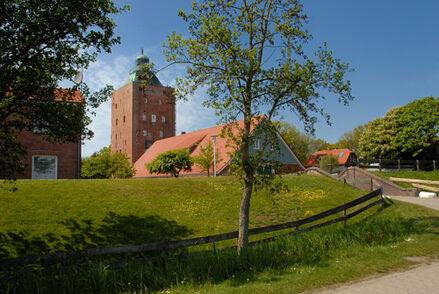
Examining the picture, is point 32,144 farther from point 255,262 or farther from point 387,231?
point 387,231

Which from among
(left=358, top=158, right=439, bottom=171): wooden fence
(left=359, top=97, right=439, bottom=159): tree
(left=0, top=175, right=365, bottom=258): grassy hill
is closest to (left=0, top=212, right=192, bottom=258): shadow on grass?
(left=0, top=175, right=365, bottom=258): grassy hill

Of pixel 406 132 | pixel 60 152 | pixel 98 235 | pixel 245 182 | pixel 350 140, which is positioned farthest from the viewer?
pixel 350 140

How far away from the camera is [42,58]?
990 cm

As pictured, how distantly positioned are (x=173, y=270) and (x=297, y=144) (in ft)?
208

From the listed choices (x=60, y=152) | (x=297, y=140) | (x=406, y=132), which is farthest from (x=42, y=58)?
(x=297, y=140)

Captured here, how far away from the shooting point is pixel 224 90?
1055cm

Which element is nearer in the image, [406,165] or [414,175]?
[414,175]

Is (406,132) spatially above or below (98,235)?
above

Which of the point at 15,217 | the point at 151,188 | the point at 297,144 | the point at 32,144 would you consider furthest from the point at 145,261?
the point at 297,144

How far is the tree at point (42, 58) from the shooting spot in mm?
9008

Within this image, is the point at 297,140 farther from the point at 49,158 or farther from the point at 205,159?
the point at 49,158

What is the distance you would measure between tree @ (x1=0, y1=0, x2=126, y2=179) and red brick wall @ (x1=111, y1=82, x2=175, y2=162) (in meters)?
75.1

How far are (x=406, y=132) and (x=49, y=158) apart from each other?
40326mm

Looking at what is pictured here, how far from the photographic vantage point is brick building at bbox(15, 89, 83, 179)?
77.6 feet
